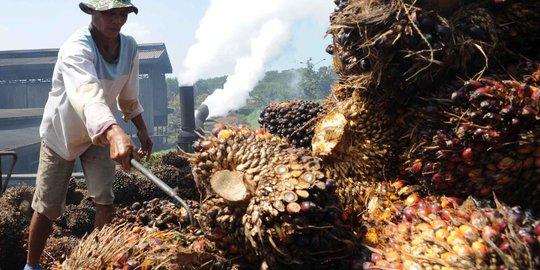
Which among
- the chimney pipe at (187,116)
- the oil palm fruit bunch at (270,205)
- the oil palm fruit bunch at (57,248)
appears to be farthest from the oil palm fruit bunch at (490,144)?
the chimney pipe at (187,116)

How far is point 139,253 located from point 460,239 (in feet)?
4.66

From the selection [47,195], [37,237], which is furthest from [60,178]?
[37,237]

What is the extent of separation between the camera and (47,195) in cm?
320

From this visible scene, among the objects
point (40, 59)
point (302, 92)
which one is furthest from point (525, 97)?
point (302, 92)

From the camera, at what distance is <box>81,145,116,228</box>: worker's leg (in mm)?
3250

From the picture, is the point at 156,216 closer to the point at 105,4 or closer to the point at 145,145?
the point at 145,145

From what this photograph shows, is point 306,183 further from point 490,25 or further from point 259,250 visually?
point 490,25

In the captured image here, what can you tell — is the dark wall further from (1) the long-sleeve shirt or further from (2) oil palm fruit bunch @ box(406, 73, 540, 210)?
(2) oil palm fruit bunch @ box(406, 73, 540, 210)

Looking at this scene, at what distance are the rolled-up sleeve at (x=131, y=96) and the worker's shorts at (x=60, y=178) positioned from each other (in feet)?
1.35

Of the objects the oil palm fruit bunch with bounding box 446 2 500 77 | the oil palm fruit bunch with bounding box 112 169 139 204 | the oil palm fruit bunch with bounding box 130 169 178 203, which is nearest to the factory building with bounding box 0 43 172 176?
the oil palm fruit bunch with bounding box 130 169 178 203

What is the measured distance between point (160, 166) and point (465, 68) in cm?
501

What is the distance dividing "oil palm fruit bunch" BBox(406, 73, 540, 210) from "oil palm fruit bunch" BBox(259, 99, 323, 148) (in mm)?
1330

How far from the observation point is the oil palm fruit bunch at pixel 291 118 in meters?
3.30

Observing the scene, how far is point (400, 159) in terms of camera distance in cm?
237
